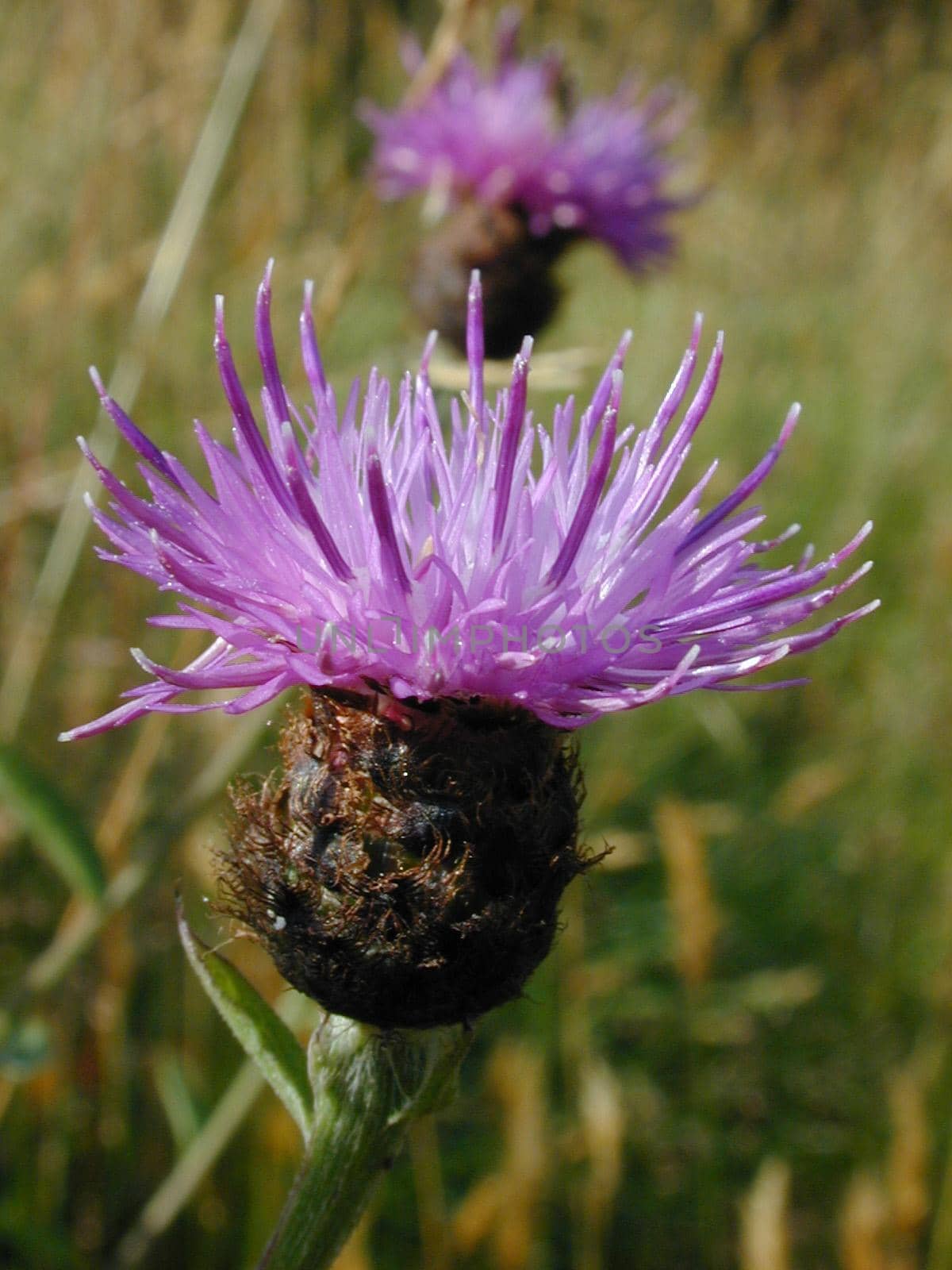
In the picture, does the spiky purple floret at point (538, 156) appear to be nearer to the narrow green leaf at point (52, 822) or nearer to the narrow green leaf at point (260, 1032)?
the narrow green leaf at point (52, 822)

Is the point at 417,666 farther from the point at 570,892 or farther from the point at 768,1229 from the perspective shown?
the point at 570,892

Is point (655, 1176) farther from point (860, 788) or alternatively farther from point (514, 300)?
point (514, 300)

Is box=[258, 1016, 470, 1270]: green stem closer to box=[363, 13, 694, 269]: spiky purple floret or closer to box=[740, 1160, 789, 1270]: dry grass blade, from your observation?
box=[740, 1160, 789, 1270]: dry grass blade

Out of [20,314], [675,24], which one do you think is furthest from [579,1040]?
[675,24]

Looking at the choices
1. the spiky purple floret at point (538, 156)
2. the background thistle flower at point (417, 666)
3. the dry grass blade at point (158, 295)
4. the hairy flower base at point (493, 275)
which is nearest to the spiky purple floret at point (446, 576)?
the background thistle flower at point (417, 666)

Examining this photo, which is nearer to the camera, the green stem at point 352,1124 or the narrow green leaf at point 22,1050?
the green stem at point 352,1124

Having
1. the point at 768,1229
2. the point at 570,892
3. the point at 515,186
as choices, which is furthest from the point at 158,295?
the point at 768,1229

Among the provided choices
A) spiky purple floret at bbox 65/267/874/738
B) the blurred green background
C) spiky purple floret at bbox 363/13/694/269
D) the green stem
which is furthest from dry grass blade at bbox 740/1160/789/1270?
spiky purple floret at bbox 363/13/694/269
